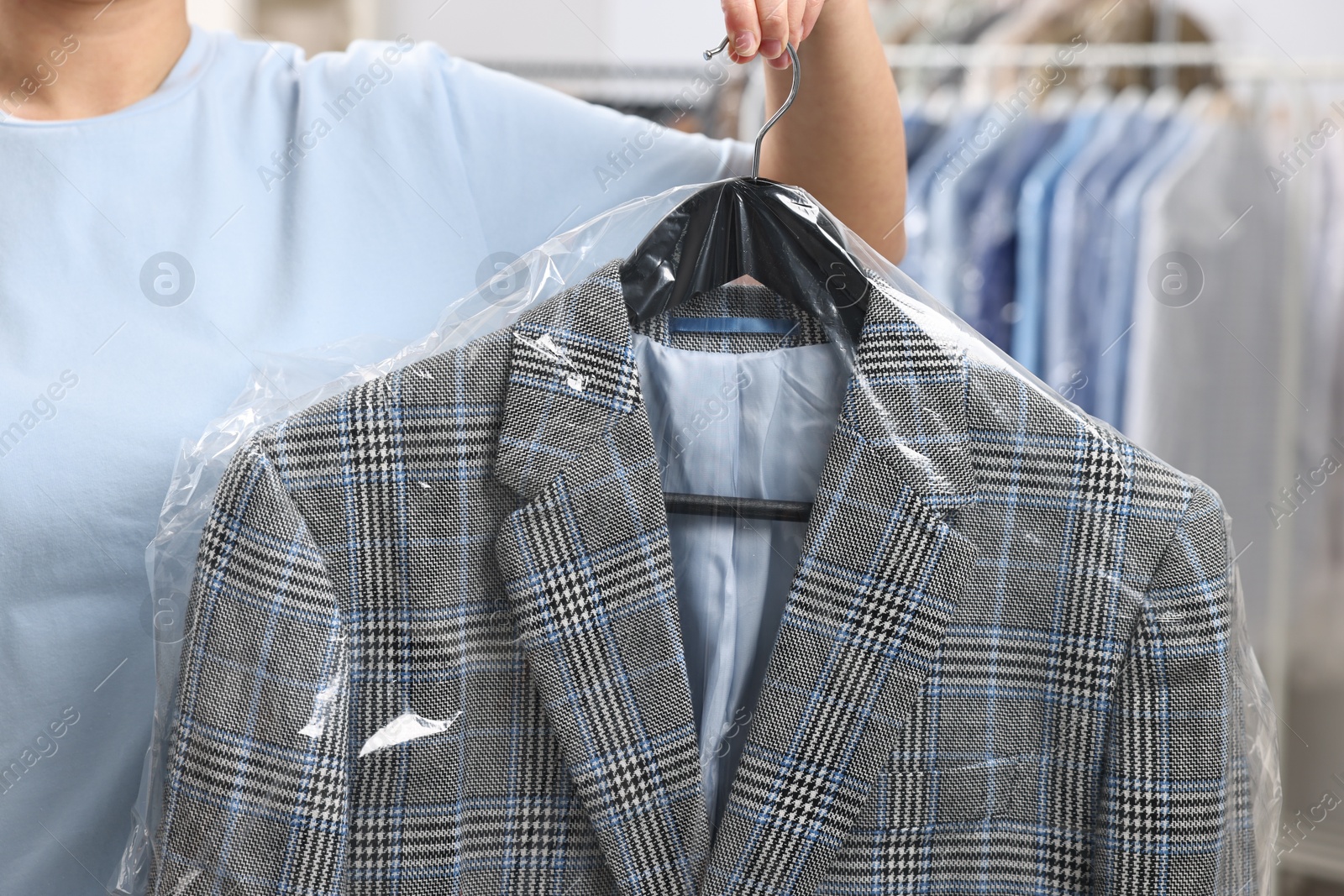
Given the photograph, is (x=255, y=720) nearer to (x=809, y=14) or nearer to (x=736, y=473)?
(x=736, y=473)

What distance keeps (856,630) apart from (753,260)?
240mm

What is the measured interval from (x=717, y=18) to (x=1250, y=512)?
1.56 meters

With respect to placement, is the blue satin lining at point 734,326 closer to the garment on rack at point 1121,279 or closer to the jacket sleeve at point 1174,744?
the jacket sleeve at point 1174,744

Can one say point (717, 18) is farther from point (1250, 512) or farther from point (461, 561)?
point (461, 561)

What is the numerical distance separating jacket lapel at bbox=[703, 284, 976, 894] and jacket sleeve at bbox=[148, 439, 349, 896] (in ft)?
0.76

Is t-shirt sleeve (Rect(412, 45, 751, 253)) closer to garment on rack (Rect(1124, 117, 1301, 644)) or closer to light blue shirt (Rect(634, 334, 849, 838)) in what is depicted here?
light blue shirt (Rect(634, 334, 849, 838))

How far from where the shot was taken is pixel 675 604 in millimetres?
613

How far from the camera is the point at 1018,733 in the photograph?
2.01ft

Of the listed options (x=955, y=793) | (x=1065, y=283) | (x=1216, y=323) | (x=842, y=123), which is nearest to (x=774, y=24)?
(x=842, y=123)

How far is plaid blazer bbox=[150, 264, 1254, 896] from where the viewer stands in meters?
0.58

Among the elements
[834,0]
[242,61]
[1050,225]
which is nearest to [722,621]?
[834,0]

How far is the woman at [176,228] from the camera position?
0.68 meters

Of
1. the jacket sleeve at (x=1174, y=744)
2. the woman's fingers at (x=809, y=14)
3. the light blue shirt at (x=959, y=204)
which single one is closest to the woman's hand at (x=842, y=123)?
the woman's fingers at (x=809, y=14)

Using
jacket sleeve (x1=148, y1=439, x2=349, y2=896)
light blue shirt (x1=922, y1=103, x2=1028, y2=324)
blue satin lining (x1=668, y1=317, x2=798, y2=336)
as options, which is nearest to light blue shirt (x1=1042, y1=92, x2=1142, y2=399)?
light blue shirt (x1=922, y1=103, x2=1028, y2=324)
